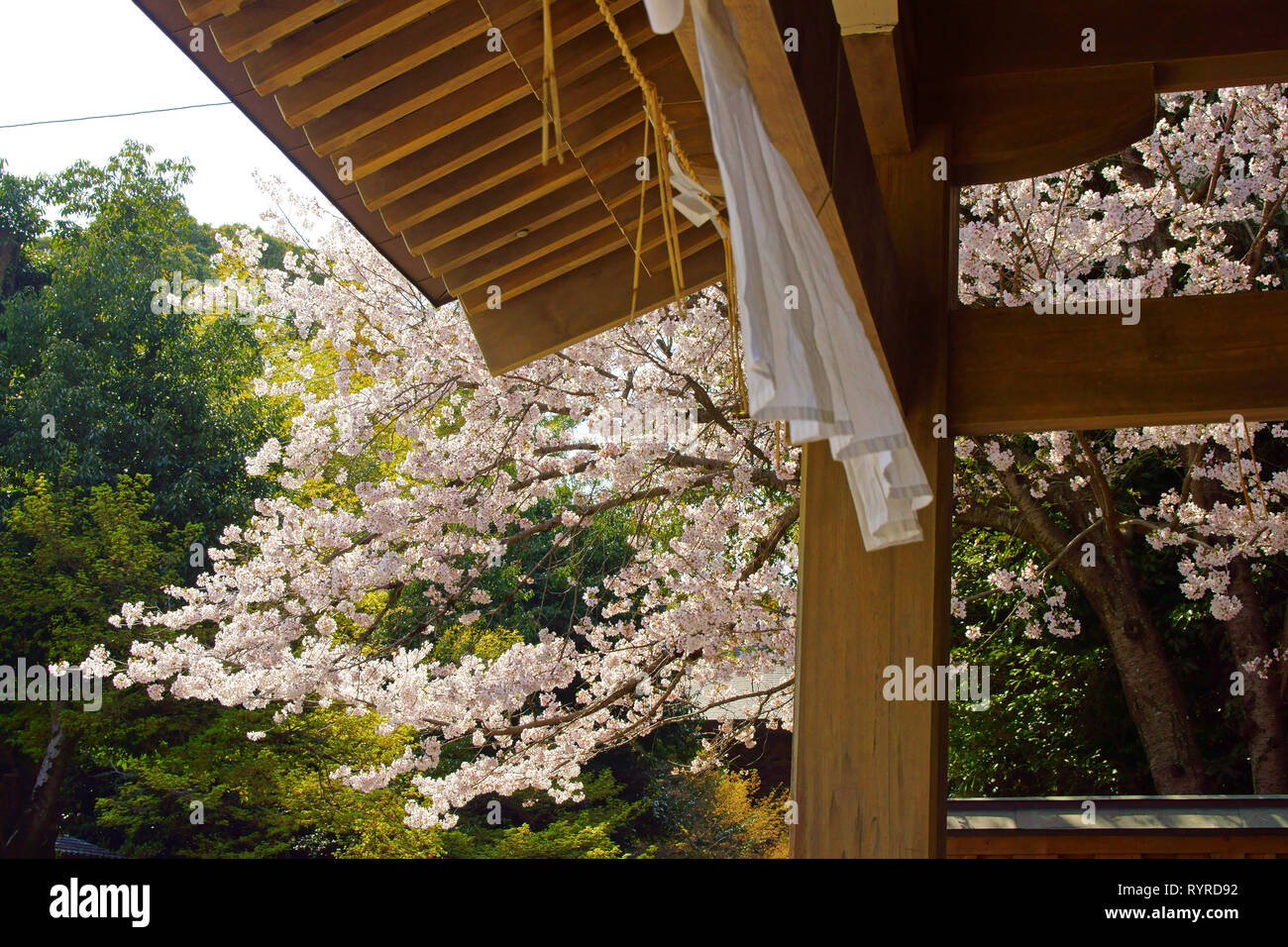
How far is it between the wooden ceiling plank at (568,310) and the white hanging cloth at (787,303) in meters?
1.36

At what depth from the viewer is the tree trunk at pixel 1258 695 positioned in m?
6.05

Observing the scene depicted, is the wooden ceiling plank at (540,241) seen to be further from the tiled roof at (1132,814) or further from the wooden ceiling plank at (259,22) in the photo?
the tiled roof at (1132,814)

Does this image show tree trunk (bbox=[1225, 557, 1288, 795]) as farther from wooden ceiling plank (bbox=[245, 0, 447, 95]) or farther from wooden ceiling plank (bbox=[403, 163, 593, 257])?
wooden ceiling plank (bbox=[245, 0, 447, 95])

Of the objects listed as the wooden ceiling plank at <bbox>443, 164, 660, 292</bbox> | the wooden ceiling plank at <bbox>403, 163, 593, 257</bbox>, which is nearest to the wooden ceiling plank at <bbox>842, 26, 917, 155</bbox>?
the wooden ceiling plank at <bbox>443, 164, 660, 292</bbox>

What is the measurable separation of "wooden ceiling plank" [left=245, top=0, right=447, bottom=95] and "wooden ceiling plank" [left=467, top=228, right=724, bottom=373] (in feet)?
2.95

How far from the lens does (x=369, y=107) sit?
217 cm

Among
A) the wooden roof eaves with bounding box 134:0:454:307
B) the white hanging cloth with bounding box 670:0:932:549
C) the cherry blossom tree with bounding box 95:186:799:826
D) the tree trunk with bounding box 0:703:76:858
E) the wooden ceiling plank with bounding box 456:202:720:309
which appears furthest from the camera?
the tree trunk with bounding box 0:703:76:858

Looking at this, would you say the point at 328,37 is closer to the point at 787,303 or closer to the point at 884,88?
the point at 884,88

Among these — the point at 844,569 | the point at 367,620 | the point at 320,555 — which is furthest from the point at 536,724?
the point at 844,569

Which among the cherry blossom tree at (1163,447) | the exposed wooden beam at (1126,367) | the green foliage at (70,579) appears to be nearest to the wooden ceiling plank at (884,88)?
the exposed wooden beam at (1126,367)

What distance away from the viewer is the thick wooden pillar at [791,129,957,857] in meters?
1.97

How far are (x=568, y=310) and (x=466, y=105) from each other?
2.26 feet
